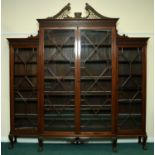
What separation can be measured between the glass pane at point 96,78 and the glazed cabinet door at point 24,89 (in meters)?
0.78

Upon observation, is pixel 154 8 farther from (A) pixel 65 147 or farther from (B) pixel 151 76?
(A) pixel 65 147

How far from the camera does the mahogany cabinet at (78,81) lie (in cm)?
280

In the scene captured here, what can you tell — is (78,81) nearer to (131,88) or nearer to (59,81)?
(59,81)

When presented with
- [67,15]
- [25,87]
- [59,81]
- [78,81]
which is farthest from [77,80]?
[67,15]

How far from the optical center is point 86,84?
116 inches

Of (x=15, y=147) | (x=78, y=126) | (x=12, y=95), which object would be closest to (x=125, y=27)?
(x=78, y=126)

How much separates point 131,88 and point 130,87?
0.07ft

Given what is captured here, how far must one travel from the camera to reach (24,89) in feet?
9.80

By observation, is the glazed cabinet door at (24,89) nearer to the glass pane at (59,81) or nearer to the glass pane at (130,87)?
the glass pane at (59,81)

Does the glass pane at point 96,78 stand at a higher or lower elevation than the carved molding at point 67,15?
lower

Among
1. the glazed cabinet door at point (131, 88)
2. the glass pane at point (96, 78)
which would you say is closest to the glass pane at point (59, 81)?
the glass pane at point (96, 78)

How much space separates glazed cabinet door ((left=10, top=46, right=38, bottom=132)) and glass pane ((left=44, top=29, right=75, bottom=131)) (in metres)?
0.23

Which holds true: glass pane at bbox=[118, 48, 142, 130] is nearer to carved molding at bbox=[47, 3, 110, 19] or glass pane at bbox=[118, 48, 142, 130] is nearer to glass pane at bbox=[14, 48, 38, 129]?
carved molding at bbox=[47, 3, 110, 19]

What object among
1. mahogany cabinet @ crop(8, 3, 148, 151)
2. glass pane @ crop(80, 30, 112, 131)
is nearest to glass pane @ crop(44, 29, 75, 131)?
mahogany cabinet @ crop(8, 3, 148, 151)
